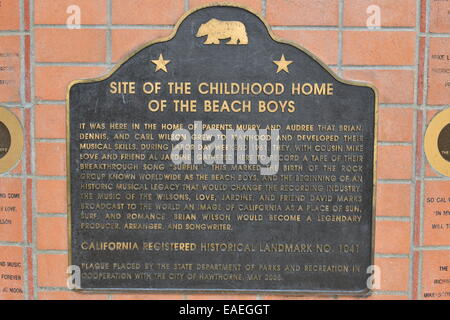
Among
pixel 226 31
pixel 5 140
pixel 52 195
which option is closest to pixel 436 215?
pixel 226 31

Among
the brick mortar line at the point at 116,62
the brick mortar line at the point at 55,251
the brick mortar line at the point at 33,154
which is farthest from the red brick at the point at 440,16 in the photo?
the brick mortar line at the point at 55,251

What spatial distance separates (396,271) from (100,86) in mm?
2224

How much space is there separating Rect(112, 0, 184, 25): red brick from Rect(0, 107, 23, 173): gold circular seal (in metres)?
0.91

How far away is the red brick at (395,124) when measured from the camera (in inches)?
109

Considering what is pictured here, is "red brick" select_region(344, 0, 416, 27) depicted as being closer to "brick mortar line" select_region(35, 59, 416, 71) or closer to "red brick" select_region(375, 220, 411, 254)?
"brick mortar line" select_region(35, 59, 416, 71)

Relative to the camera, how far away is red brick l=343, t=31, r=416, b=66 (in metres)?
2.75

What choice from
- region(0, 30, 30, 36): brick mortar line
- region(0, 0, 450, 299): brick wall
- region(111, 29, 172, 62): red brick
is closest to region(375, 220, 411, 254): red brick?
region(0, 0, 450, 299): brick wall

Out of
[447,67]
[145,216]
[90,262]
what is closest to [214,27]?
[145,216]

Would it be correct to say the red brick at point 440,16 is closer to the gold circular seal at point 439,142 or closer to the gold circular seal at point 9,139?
the gold circular seal at point 439,142

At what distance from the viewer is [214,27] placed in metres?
2.72

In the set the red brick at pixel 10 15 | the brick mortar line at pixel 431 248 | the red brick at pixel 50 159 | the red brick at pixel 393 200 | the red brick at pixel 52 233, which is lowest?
the brick mortar line at pixel 431 248

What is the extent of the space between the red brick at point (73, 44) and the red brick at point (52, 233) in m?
1.03

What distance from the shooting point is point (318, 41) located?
9.06 ft

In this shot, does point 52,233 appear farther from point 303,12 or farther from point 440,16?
point 440,16
